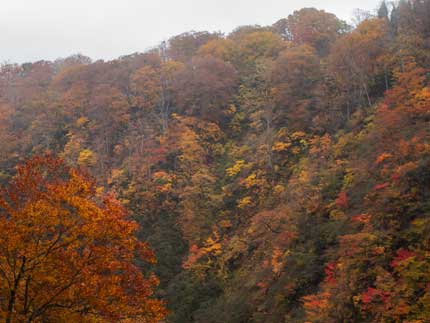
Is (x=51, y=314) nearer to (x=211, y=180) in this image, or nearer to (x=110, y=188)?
(x=211, y=180)

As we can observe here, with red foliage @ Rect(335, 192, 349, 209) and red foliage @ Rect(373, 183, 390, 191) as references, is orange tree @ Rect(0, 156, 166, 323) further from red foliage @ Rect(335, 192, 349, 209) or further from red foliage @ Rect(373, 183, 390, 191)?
red foliage @ Rect(335, 192, 349, 209)

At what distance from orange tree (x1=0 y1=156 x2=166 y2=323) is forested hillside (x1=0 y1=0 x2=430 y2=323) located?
1.14 m

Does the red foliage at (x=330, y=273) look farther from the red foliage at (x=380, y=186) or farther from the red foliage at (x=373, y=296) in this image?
the red foliage at (x=380, y=186)

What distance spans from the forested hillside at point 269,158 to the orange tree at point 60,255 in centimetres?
114

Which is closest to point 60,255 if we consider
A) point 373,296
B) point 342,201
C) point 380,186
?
point 373,296

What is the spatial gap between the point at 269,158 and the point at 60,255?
65.6ft

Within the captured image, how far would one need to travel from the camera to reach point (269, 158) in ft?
91.6

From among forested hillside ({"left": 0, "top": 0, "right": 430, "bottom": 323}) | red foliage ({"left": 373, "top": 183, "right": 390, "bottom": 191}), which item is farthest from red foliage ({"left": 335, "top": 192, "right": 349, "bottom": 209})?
red foliage ({"left": 373, "top": 183, "right": 390, "bottom": 191})

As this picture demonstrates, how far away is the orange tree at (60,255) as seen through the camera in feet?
29.7

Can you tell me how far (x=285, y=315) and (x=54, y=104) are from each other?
3566 cm

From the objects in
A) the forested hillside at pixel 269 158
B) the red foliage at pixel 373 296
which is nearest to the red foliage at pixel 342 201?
the forested hillside at pixel 269 158

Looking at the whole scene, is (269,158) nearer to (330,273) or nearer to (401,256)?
(330,273)

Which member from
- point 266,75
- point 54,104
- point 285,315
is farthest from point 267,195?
point 54,104

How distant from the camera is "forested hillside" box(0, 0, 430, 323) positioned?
1429 cm
